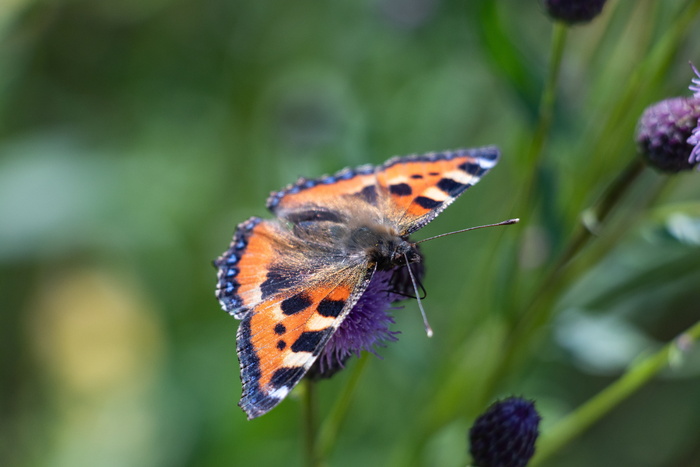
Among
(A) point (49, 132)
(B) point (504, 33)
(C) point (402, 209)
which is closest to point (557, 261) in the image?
(C) point (402, 209)

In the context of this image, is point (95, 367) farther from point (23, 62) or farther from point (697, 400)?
point (697, 400)

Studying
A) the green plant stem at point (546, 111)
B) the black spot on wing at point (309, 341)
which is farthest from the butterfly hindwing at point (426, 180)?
the black spot on wing at point (309, 341)

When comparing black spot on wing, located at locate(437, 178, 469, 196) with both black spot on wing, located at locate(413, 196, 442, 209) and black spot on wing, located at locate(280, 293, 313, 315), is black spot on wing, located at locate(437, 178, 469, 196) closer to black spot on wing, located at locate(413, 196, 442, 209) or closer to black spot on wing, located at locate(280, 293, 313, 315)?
black spot on wing, located at locate(413, 196, 442, 209)

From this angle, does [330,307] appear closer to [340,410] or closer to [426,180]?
[340,410]

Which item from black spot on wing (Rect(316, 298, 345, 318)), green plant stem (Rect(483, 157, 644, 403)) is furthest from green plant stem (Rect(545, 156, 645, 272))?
black spot on wing (Rect(316, 298, 345, 318))

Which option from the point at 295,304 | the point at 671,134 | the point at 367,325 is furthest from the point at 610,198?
the point at 295,304
